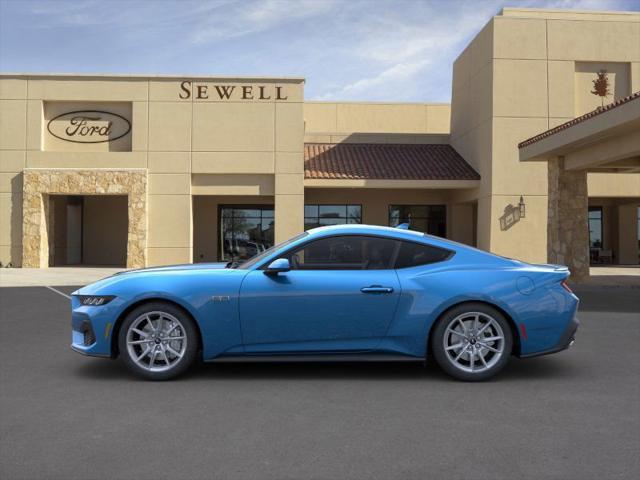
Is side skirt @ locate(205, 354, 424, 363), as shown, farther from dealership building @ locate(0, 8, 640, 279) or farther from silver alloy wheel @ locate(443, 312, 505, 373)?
dealership building @ locate(0, 8, 640, 279)

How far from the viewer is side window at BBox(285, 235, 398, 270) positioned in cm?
553

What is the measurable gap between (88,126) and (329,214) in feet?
34.9

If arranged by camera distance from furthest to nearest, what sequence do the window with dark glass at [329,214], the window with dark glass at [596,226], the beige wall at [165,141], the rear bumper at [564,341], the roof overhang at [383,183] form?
the window with dark glass at [596,226]
the window with dark glass at [329,214]
the roof overhang at [383,183]
the beige wall at [165,141]
the rear bumper at [564,341]

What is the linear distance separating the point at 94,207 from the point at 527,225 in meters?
18.8

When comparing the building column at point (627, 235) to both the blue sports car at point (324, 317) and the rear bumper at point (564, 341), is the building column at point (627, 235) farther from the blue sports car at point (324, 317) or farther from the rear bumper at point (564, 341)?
the blue sports car at point (324, 317)

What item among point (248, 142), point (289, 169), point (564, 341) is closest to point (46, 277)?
point (248, 142)

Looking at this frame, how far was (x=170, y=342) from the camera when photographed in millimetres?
5359

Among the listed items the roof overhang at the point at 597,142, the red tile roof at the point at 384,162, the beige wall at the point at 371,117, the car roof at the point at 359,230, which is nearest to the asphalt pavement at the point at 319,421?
the car roof at the point at 359,230

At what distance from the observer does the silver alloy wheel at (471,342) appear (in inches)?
211

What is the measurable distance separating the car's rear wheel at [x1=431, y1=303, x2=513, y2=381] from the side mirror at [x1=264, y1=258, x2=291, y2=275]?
1445mm

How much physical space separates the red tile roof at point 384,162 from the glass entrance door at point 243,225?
3.38 metres

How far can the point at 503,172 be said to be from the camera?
22.6 meters

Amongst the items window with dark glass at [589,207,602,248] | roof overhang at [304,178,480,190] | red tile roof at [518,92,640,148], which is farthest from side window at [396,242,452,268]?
window with dark glass at [589,207,602,248]

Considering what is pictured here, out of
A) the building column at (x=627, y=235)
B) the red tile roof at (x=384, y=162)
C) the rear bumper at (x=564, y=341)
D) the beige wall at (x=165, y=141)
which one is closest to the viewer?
the rear bumper at (x=564, y=341)
